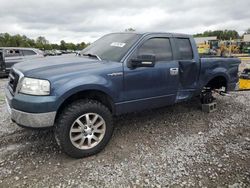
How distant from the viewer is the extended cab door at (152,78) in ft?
12.1

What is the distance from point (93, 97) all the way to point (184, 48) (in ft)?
7.34

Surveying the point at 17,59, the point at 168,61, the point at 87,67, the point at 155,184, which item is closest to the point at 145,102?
the point at 168,61

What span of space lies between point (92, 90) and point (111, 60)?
2.26 feet

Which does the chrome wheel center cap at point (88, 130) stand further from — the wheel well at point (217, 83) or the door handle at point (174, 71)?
the wheel well at point (217, 83)

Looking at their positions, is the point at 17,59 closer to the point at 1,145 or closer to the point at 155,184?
the point at 1,145

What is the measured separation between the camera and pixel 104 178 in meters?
2.88

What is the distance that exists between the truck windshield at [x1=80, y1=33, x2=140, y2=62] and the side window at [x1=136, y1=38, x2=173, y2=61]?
21 cm

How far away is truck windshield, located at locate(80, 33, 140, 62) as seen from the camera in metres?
3.80

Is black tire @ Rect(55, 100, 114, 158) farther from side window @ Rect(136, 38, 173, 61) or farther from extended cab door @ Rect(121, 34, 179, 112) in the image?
side window @ Rect(136, 38, 173, 61)

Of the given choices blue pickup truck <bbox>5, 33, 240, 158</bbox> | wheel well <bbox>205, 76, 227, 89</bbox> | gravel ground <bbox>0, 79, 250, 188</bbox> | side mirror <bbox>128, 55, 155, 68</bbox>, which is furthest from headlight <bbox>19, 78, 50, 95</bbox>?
wheel well <bbox>205, 76, 227, 89</bbox>

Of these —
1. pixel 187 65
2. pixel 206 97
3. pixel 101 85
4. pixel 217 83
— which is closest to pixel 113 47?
pixel 101 85

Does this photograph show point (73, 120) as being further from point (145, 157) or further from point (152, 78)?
point (152, 78)

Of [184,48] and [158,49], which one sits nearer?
[158,49]

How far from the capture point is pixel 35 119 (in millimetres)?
2910
